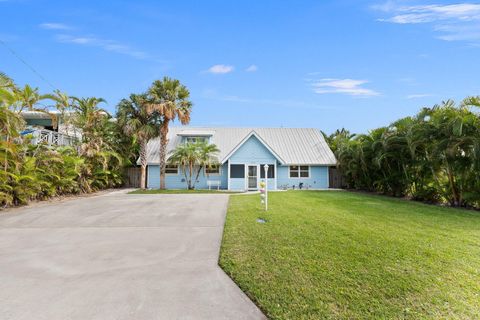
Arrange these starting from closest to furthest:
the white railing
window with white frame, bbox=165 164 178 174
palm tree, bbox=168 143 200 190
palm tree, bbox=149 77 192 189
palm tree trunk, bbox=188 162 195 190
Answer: the white railing → palm tree, bbox=149 77 192 189 → palm tree, bbox=168 143 200 190 → palm tree trunk, bbox=188 162 195 190 → window with white frame, bbox=165 164 178 174

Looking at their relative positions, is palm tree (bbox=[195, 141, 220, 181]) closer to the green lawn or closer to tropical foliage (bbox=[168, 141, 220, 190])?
tropical foliage (bbox=[168, 141, 220, 190])

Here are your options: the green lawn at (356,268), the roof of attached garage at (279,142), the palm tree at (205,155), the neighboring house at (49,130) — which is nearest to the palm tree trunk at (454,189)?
the green lawn at (356,268)

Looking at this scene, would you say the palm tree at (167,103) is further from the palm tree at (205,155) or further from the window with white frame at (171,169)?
Answer: the palm tree at (205,155)

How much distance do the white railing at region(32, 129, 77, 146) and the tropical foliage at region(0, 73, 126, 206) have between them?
143cm

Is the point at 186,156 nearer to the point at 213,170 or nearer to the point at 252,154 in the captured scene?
the point at 213,170

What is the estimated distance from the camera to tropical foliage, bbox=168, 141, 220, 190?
18969 mm

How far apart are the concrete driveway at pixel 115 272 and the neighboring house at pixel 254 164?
43.5ft

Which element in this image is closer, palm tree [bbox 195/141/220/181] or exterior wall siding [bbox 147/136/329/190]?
palm tree [bbox 195/141/220/181]

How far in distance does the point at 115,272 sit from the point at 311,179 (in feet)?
64.1

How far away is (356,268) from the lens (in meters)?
3.96

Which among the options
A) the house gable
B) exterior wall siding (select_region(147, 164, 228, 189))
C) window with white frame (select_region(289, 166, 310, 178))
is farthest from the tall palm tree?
window with white frame (select_region(289, 166, 310, 178))

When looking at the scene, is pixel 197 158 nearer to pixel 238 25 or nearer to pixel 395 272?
pixel 238 25

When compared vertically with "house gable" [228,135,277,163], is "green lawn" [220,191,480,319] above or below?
below

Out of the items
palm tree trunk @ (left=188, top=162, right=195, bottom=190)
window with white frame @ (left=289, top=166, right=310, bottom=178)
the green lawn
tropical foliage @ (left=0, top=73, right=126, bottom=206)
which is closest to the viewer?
the green lawn
